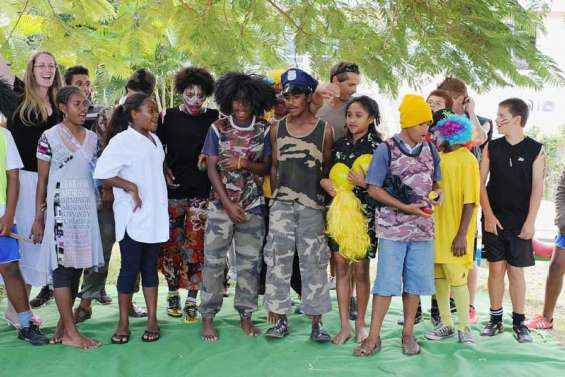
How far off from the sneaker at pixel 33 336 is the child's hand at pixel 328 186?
2.29 metres

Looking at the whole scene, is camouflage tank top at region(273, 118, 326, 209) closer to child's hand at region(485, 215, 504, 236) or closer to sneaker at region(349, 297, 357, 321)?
sneaker at region(349, 297, 357, 321)

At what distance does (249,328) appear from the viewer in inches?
189

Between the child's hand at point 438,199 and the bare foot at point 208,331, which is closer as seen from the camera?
the child's hand at point 438,199

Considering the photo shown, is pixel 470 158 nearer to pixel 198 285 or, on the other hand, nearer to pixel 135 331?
pixel 198 285

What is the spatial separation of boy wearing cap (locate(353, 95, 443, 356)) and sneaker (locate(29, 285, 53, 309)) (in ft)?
10.0

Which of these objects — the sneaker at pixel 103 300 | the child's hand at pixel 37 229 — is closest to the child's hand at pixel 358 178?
the child's hand at pixel 37 229

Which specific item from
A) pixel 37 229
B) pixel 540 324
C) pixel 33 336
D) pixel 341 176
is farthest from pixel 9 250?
pixel 540 324

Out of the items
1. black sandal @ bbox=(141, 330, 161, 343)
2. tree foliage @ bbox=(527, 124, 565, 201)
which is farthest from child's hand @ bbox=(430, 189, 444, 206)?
tree foliage @ bbox=(527, 124, 565, 201)

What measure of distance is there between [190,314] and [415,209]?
6.76 ft

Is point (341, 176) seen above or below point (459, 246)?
above

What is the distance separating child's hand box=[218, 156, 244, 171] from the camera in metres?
4.54

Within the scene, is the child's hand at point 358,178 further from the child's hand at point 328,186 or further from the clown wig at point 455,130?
the clown wig at point 455,130

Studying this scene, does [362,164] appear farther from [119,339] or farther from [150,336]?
[119,339]

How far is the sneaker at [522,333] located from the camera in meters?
4.85
